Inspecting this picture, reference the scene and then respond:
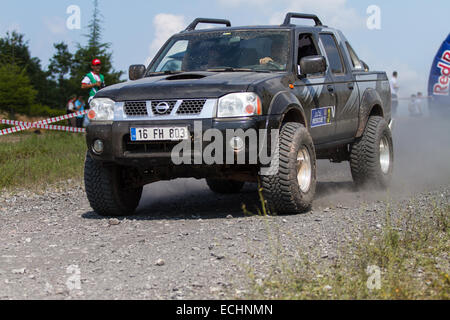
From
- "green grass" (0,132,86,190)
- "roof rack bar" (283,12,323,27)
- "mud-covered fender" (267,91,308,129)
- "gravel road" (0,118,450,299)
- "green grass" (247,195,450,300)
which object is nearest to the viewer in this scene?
"green grass" (247,195,450,300)

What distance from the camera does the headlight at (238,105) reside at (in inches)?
253

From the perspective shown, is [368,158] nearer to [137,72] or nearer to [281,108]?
[281,108]

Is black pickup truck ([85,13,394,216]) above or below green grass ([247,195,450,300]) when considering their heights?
above

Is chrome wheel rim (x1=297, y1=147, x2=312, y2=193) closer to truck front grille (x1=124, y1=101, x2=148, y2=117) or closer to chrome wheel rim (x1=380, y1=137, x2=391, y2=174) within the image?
truck front grille (x1=124, y1=101, x2=148, y2=117)

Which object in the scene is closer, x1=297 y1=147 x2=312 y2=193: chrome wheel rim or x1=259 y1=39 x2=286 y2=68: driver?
x1=297 y1=147 x2=312 y2=193: chrome wheel rim

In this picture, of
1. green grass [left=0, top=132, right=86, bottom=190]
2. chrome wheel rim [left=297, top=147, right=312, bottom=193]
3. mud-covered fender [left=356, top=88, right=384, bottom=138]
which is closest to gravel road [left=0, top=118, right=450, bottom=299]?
chrome wheel rim [left=297, top=147, right=312, bottom=193]

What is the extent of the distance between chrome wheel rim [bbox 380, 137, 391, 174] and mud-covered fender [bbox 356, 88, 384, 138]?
45 cm

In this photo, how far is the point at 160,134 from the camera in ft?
21.4

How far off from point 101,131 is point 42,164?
485 centimetres

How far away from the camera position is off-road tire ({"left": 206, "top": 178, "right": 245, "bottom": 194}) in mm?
9453

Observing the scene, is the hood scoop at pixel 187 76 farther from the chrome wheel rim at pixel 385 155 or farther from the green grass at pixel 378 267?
the chrome wheel rim at pixel 385 155

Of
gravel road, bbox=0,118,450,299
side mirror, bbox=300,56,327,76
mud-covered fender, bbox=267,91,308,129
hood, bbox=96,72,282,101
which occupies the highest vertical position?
side mirror, bbox=300,56,327,76

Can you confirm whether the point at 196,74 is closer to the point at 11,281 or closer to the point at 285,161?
the point at 285,161

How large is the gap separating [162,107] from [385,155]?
3.91m
